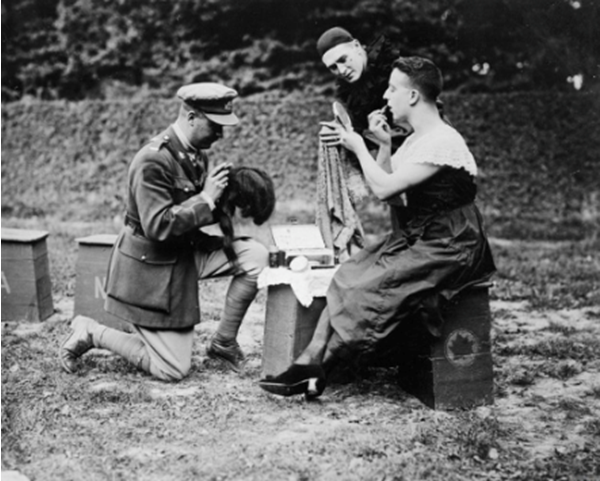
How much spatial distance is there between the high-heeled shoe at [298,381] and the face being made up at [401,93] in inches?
55.1

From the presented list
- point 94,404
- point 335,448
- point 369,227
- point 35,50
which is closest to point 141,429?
point 94,404

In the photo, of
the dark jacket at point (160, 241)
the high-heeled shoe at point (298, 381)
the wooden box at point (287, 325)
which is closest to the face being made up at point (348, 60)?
the dark jacket at point (160, 241)

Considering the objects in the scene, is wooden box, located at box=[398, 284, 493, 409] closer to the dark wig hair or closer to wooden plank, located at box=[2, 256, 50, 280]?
the dark wig hair

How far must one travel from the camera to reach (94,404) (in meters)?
3.96

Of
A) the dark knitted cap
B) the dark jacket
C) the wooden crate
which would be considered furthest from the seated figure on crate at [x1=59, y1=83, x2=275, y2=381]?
the wooden crate

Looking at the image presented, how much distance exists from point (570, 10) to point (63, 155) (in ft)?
29.8

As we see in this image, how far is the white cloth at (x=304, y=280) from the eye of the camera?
406 cm

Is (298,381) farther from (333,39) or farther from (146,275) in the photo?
(333,39)

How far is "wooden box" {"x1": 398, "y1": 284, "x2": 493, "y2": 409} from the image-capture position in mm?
3873

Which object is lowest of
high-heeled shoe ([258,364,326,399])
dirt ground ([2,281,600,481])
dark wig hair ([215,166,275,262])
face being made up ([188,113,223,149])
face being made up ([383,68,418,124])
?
dirt ground ([2,281,600,481])

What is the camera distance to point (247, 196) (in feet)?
14.4

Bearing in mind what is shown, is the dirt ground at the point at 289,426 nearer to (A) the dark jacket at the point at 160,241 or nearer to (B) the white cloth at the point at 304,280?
(A) the dark jacket at the point at 160,241

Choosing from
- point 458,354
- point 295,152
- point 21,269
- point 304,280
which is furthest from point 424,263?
point 295,152

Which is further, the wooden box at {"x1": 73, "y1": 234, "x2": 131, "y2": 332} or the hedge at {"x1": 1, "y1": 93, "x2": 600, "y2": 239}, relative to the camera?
the hedge at {"x1": 1, "y1": 93, "x2": 600, "y2": 239}
